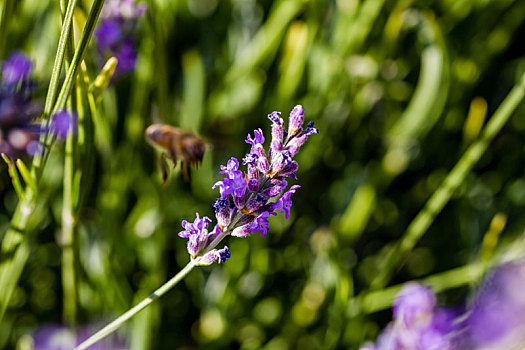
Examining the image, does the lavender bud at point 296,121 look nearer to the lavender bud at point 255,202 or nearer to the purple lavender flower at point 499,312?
the lavender bud at point 255,202

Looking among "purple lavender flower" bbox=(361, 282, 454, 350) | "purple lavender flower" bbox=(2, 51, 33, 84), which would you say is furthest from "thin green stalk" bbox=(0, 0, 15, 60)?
"purple lavender flower" bbox=(361, 282, 454, 350)

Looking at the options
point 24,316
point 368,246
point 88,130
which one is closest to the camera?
point 88,130

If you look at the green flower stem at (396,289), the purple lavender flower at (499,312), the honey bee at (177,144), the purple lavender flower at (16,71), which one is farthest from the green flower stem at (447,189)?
the purple lavender flower at (16,71)

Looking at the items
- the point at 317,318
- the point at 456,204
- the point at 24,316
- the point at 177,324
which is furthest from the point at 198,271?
the point at 456,204

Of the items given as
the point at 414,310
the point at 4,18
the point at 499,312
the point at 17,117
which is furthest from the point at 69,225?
the point at 499,312

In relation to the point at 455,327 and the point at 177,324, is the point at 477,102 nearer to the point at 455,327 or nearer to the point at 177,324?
the point at 455,327

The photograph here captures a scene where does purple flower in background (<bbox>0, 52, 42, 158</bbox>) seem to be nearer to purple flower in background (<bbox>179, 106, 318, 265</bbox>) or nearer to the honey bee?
the honey bee
